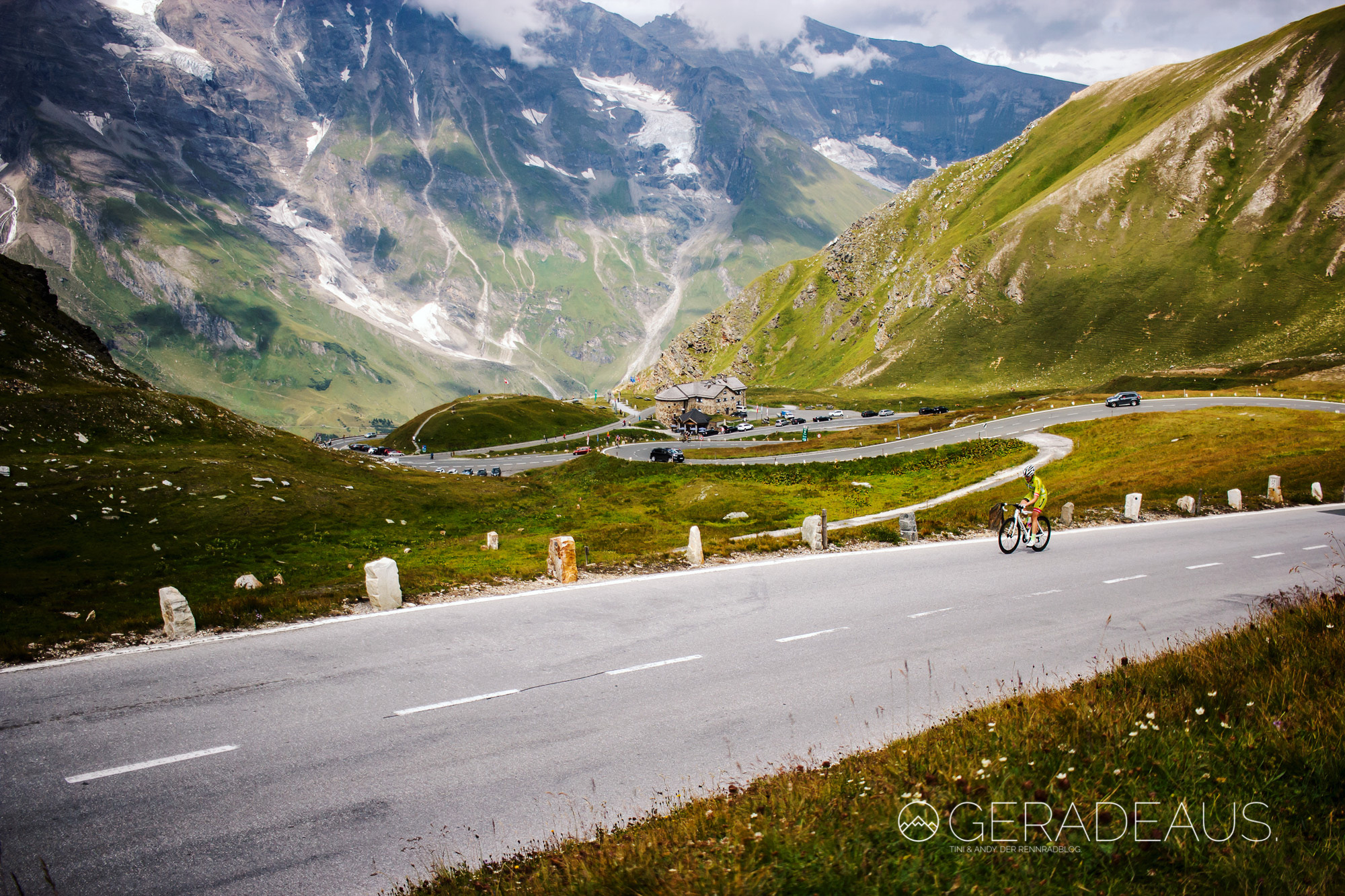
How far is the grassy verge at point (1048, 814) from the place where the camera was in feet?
17.6

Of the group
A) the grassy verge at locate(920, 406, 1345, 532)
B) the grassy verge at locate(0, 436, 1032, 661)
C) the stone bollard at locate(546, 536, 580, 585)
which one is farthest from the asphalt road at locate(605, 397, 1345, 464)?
the stone bollard at locate(546, 536, 580, 585)

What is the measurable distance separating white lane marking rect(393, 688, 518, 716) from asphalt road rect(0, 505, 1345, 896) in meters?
0.09

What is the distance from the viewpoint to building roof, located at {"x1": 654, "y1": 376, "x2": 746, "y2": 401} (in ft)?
602

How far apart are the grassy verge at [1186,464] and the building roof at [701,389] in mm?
123604

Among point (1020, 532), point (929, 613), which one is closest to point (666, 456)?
point (1020, 532)

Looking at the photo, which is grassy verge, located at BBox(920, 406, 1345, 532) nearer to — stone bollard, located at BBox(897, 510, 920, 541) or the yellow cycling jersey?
stone bollard, located at BBox(897, 510, 920, 541)

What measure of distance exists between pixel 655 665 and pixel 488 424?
515ft

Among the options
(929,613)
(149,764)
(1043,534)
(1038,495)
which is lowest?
(1043,534)

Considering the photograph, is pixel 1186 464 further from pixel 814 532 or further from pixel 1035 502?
pixel 814 532

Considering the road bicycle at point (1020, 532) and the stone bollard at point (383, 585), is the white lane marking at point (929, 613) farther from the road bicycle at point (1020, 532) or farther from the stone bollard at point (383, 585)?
the stone bollard at point (383, 585)

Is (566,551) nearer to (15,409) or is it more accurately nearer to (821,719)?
(821,719)

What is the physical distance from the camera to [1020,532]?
22.4m

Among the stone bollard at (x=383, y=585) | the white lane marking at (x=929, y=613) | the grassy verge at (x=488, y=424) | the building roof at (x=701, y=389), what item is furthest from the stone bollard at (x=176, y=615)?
the building roof at (x=701, y=389)

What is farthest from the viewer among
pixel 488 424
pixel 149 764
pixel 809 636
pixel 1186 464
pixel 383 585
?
pixel 488 424
